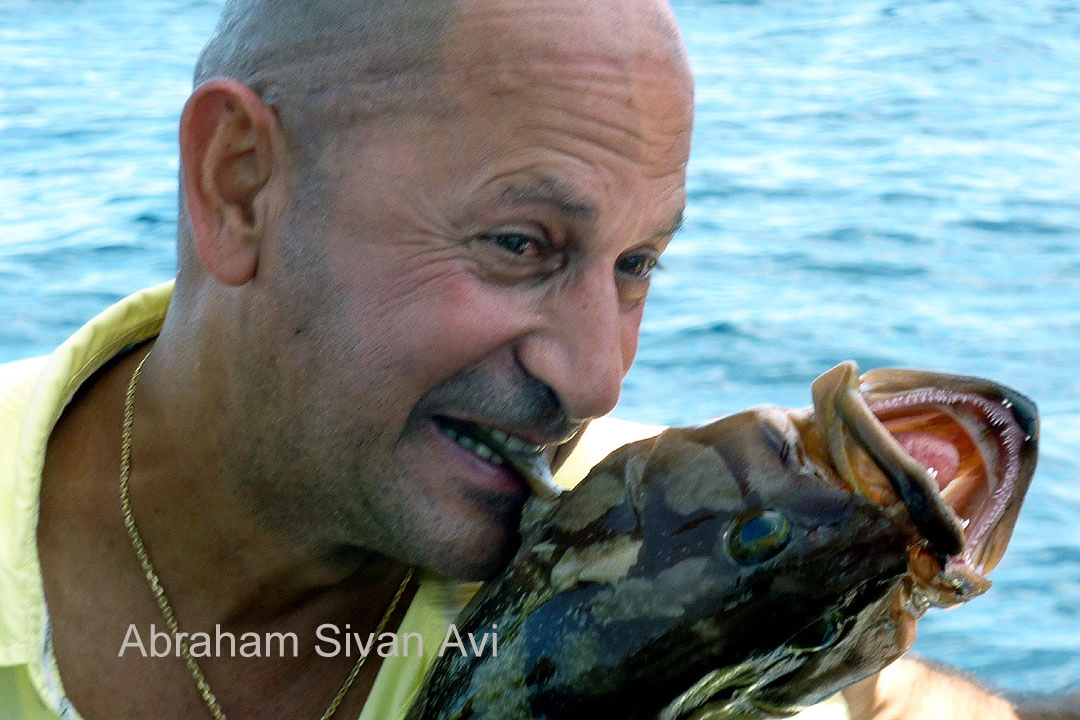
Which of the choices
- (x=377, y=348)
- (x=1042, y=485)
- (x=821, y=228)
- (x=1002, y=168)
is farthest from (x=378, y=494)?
(x=1002, y=168)

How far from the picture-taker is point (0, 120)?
1120 cm

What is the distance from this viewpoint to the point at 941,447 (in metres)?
2.04

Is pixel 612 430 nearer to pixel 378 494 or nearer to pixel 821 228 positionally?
pixel 378 494

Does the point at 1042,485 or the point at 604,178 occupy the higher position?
the point at 604,178

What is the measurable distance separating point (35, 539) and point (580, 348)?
45.8 inches

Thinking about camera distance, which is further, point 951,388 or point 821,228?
point 821,228

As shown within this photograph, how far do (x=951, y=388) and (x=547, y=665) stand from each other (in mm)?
654

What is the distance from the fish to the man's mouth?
19cm

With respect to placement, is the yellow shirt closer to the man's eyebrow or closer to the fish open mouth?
the man's eyebrow

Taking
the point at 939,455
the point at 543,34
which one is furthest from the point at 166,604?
the point at 939,455

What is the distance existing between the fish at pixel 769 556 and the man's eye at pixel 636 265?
0.44 metres

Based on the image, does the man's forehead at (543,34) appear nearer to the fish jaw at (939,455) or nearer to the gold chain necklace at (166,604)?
the fish jaw at (939,455)

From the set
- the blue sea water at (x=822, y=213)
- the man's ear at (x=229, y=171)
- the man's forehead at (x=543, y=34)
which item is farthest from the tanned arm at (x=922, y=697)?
the blue sea water at (x=822, y=213)

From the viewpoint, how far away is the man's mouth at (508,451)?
7.66 feet
